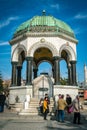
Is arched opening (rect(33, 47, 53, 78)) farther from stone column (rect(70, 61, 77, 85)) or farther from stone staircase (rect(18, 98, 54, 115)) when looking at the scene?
stone staircase (rect(18, 98, 54, 115))

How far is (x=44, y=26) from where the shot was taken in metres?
24.0

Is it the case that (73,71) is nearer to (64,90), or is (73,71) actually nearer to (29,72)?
(64,90)

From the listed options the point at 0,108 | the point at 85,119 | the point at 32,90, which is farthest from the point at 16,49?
the point at 85,119

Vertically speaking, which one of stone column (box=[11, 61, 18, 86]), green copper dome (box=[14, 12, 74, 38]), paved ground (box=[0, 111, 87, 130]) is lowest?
paved ground (box=[0, 111, 87, 130])

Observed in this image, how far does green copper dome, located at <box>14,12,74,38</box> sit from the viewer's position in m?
23.8

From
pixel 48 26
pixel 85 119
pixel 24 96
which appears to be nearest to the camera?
pixel 85 119

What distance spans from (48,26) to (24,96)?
25.0 feet

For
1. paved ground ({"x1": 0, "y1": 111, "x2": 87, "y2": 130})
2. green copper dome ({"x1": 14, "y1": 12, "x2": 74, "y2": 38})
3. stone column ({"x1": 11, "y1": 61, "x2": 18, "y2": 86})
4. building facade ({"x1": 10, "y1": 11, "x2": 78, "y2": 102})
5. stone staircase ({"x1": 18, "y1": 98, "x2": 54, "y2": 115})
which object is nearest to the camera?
paved ground ({"x1": 0, "y1": 111, "x2": 87, "y2": 130})

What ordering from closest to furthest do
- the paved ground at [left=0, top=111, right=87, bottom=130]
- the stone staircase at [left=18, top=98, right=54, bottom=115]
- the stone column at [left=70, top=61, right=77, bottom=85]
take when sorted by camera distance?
the paved ground at [left=0, top=111, right=87, bottom=130]
the stone staircase at [left=18, top=98, right=54, bottom=115]
the stone column at [left=70, top=61, right=77, bottom=85]

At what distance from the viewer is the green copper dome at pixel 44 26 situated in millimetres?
23828

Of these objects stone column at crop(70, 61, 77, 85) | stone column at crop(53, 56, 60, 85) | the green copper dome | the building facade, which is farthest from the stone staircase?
the green copper dome

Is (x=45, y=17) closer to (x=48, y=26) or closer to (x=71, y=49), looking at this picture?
(x=48, y=26)

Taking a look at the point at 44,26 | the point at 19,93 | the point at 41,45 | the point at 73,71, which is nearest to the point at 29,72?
the point at 19,93

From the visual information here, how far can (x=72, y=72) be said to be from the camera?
24766mm
